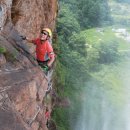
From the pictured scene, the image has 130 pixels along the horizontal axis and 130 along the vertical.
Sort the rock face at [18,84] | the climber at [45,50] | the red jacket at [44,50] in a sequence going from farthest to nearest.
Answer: the red jacket at [44,50] < the climber at [45,50] < the rock face at [18,84]

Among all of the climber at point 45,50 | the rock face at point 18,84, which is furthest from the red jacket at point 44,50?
the rock face at point 18,84

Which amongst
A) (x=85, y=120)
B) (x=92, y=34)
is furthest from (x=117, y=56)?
(x=85, y=120)

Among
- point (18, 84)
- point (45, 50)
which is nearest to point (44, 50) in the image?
point (45, 50)

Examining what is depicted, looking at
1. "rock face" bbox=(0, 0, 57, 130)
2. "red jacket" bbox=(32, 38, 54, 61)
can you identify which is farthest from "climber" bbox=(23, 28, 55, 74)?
"rock face" bbox=(0, 0, 57, 130)

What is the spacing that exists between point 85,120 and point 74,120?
4.71 m

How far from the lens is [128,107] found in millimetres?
61625

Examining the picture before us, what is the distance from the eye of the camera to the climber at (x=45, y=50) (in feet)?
39.5

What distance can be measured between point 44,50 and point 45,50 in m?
0.03

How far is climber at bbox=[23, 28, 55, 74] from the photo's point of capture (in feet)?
39.5

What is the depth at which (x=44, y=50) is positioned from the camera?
1216cm

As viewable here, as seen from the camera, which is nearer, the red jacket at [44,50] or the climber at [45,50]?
the climber at [45,50]

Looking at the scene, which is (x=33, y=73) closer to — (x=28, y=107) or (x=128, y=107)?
(x=28, y=107)

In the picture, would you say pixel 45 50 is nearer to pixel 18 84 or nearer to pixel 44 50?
pixel 44 50

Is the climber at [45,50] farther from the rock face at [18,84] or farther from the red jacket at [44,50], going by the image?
the rock face at [18,84]
